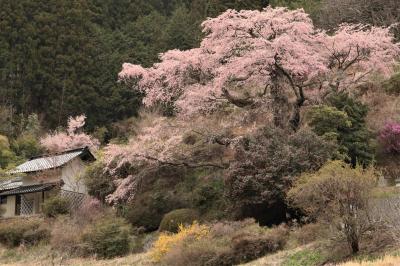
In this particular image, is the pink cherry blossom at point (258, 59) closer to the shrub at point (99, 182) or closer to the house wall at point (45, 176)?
the shrub at point (99, 182)

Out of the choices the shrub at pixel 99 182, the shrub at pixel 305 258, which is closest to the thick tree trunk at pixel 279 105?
the shrub at pixel 99 182

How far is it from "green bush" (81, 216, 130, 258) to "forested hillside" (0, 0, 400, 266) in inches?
A: 1.6

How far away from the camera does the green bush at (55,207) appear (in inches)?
978

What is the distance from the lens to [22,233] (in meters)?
22.5

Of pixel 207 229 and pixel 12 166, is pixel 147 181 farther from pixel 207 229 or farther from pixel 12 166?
pixel 12 166

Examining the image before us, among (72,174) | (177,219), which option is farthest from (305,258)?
(72,174)

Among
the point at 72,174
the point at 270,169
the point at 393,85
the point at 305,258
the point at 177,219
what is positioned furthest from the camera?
the point at 72,174

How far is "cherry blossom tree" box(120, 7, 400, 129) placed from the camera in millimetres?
20109

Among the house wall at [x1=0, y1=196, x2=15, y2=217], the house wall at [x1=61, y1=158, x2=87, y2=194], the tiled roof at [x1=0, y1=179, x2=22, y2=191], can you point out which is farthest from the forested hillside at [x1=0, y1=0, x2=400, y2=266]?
the house wall at [x1=61, y1=158, x2=87, y2=194]

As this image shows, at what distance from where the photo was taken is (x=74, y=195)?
26.8m

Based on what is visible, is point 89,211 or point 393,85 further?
point 393,85

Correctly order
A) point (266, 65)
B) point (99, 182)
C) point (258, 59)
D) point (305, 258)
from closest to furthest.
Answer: point (305, 258) → point (258, 59) → point (266, 65) → point (99, 182)

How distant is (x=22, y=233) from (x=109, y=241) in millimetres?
6223

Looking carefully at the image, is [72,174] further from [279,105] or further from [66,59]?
[279,105]
